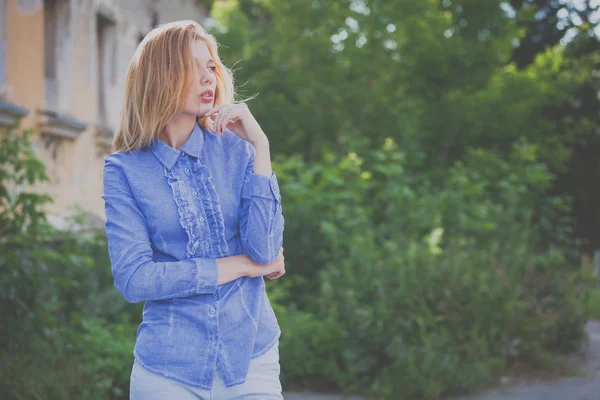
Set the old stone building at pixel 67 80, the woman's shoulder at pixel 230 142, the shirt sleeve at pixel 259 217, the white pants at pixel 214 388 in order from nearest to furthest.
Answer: the white pants at pixel 214 388, the shirt sleeve at pixel 259 217, the woman's shoulder at pixel 230 142, the old stone building at pixel 67 80

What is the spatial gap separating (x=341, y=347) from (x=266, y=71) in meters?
5.82

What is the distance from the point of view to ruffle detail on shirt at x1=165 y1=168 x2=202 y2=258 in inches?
84.0

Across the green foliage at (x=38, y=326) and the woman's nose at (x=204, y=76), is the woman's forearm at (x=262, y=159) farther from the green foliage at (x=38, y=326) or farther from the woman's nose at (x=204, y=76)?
the green foliage at (x=38, y=326)

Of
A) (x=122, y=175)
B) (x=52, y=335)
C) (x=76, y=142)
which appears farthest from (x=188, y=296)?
(x=76, y=142)

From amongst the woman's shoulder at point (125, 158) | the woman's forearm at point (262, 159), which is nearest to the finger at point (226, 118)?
the woman's forearm at point (262, 159)

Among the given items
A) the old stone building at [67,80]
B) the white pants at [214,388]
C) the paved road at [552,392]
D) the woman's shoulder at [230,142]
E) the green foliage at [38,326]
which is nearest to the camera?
the white pants at [214,388]

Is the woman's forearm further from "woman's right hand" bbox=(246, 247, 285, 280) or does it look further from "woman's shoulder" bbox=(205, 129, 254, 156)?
"woman's right hand" bbox=(246, 247, 285, 280)

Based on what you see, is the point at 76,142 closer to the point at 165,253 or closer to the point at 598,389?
the point at 598,389

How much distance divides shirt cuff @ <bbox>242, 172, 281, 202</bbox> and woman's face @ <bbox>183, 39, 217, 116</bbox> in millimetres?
239

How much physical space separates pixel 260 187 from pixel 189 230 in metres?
0.23

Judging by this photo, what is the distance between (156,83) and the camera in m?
2.16

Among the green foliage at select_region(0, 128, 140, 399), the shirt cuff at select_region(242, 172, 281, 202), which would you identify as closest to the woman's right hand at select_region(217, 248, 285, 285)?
the shirt cuff at select_region(242, 172, 281, 202)

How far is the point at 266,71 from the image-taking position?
36.6 feet

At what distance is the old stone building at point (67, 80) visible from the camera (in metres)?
A: 8.23
